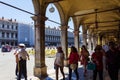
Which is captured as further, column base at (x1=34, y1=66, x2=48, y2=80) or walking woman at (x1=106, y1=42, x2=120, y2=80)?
column base at (x1=34, y1=66, x2=48, y2=80)

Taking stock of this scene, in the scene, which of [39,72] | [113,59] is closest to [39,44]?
[39,72]

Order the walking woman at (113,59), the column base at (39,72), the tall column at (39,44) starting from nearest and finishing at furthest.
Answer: the walking woman at (113,59)
the column base at (39,72)
the tall column at (39,44)

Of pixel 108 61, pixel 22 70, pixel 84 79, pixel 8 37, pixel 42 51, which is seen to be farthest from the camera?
pixel 8 37

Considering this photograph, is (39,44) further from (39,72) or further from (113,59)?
(113,59)

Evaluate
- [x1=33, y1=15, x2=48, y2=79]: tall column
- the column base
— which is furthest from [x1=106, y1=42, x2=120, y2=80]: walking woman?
[x1=33, y1=15, x2=48, y2=79]: tall column

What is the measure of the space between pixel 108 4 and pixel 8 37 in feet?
212

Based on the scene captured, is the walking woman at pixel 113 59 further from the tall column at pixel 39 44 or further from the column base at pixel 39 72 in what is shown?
the tall column at pixel 39 44

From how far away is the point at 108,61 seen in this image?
23.7 feet

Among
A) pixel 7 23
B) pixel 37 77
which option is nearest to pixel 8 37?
pixel 7 23

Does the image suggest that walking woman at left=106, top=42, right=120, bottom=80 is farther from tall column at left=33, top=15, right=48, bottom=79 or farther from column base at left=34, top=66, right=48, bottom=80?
tall column at left=33, top=15, right=48, bottom=79

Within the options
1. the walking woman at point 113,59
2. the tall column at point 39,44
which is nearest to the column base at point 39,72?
the tall column at point 39,44

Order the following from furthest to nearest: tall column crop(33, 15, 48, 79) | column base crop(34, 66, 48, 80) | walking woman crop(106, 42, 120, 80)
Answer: tall column crop(33, 15, 48, 79), column base crop(34, 66, 48, 80), walking woman crop(106, 42, 120, 80)

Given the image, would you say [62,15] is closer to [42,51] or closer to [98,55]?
[42,51]

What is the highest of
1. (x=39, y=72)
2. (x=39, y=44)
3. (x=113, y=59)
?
(x=39, y=44)
